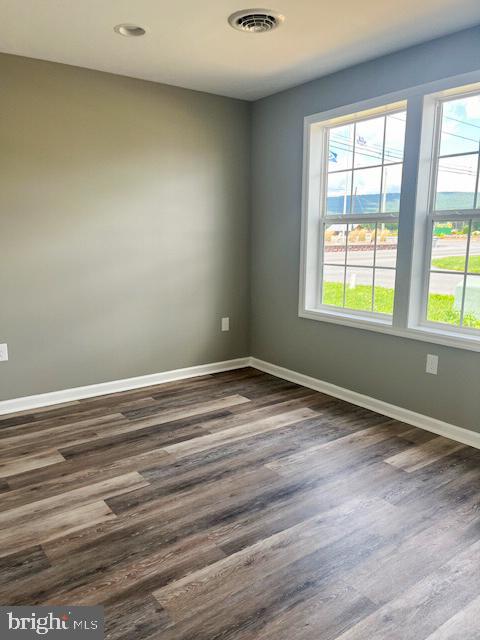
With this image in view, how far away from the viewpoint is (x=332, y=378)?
3.95m

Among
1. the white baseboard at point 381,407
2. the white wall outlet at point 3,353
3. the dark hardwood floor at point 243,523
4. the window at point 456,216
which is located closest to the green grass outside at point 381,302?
the window at point 456,216

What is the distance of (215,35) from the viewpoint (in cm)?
291

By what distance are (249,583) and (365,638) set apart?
45cm

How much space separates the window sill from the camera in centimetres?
300

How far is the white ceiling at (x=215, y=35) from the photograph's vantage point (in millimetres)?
2540

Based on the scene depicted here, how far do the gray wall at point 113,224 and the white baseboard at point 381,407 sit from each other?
63 cm

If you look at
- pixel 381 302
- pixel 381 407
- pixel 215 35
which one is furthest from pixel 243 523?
pixel 215 35

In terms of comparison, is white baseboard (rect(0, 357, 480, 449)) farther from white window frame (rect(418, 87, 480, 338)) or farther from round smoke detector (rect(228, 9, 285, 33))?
round smoke detector (rect(228, 9, 285, 33))

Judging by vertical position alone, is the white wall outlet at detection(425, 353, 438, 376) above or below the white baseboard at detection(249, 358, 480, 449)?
above

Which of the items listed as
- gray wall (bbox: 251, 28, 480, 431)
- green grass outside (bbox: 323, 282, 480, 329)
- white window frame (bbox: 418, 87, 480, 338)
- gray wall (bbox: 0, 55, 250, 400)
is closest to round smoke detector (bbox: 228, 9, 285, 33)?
gray wall (bbox: 251, 28, 480, 431)

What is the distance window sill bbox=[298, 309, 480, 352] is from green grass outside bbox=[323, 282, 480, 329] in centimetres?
8

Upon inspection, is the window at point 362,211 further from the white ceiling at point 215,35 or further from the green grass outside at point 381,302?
the white ceiling at point 215,35

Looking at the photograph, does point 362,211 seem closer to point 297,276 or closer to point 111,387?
point 297,276

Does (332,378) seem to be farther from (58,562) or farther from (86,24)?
(86,24)
